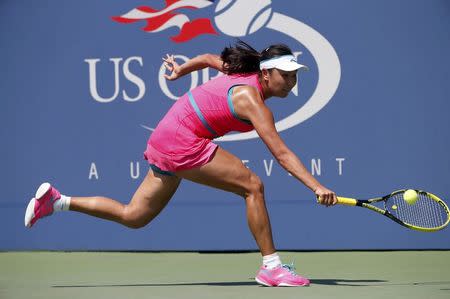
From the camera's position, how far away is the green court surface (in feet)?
16.5

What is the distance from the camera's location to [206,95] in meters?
5.31

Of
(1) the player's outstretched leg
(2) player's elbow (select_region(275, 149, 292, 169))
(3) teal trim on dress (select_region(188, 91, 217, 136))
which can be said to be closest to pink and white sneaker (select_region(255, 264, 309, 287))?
(1) the player's outstretched leg

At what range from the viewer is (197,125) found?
210 inches

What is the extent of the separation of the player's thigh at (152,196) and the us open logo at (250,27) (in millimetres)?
1627

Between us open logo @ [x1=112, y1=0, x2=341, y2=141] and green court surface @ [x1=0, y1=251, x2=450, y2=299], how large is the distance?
3.11 ft

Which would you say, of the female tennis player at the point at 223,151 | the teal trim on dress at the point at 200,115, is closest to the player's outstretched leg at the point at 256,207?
the female tennis player at the point at 223,151

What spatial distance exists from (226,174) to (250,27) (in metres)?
2.00

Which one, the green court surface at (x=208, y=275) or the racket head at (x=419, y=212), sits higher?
Result: the racket head at (x=419, y=212)

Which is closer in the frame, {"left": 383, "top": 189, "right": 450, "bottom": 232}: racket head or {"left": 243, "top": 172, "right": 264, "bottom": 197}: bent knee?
{"left": 243, "top": 172, "right": 264, "bottom": 197}: bent knee

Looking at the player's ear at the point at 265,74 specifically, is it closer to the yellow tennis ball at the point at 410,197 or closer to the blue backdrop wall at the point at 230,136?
the yellow tennis ball at the point at 410,197

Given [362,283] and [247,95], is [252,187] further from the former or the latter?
[362,283]

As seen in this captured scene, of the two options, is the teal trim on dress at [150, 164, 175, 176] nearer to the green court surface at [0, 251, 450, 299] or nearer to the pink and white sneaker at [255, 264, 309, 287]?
the green court surface at [0, 251, 450, 299]

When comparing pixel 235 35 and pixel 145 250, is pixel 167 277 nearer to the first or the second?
pixel 145 250

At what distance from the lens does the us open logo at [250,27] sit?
6.91 m
